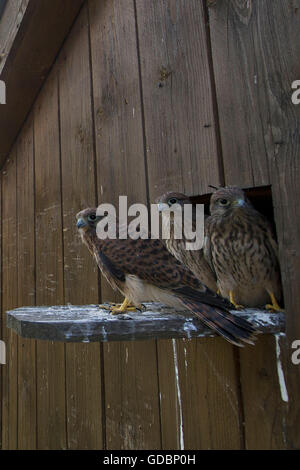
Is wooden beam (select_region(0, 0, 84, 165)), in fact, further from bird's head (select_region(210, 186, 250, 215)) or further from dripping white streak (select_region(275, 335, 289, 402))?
dripping white streak (select_region(275, 335, 289, 402))

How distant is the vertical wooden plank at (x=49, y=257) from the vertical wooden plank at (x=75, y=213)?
0.06 metres

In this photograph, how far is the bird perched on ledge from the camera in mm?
844

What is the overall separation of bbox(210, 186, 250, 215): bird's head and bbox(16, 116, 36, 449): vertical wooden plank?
1297mm

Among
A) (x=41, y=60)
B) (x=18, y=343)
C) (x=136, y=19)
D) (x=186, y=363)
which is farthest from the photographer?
(x=18, y=343)

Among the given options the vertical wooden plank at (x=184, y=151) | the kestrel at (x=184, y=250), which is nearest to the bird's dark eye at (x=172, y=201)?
the kestrel at (x=184, y=250)

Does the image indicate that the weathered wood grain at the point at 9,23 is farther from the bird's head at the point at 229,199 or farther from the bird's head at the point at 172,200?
the bird's head at the point at 229,199

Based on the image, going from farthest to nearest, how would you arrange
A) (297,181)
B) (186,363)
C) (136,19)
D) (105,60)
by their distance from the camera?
(105,60) → (136,19) → (186,363) → (297,181)

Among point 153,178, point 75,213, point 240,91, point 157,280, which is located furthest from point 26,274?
point 240,91

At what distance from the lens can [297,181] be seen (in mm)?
989

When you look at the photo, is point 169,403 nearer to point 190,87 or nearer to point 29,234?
point 190,87

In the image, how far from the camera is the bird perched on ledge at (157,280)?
2.77 feet
